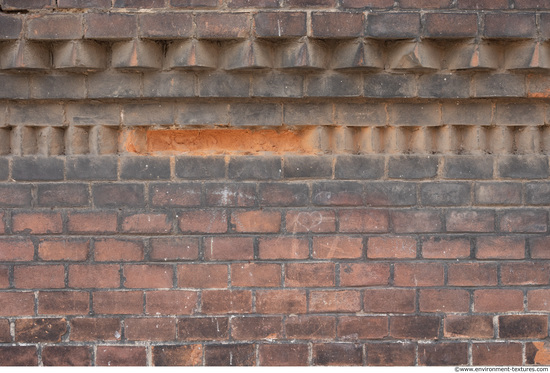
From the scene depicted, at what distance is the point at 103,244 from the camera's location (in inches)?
78.2

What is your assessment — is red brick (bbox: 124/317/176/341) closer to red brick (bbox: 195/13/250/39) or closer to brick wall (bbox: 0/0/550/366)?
brick wall (bbox: 0/0/550/366)

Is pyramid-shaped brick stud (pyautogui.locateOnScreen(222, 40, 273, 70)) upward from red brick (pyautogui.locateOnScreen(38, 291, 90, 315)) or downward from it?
upward

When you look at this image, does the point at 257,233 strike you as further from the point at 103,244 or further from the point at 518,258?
the point at 518,258

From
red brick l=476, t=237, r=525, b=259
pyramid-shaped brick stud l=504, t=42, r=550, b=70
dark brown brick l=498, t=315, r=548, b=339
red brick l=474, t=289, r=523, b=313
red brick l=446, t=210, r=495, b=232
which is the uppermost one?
pyramid-shaped brick stud l=504, t=42, r=550, b=70

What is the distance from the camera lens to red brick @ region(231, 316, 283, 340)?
1985 millimetres

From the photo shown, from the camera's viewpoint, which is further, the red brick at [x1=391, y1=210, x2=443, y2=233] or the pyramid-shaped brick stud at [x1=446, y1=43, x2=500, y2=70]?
the red brick at [x1=391, y1=210, x2=443, y2=233]

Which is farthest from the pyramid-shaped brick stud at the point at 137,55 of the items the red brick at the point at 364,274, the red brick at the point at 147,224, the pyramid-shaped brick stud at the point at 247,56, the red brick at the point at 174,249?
the red brick at the point at 364,274

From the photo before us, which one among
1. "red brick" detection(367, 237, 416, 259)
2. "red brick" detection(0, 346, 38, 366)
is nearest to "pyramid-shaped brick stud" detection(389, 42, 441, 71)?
"red brick" detection(367, 237, 416, 259)

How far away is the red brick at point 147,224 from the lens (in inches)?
78.1

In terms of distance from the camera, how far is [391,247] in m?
1.99

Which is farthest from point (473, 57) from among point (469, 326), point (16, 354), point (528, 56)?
point (16, 354)

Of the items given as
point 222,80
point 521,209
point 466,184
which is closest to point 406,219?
point 466,184

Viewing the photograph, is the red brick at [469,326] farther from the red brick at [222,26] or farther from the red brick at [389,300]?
the red brick at [222,26]

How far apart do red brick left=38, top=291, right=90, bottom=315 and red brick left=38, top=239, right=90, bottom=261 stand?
0.15 meters
